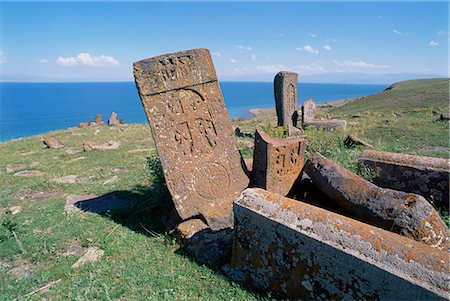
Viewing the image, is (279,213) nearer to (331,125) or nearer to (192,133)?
(192,133)

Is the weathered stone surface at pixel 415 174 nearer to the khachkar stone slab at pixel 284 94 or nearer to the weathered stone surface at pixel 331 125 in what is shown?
the khachkar stone slab at pixel 284 94

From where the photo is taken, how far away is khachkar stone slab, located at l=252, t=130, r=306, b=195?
4.73m

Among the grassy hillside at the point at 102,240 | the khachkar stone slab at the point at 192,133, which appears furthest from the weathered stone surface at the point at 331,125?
the khachkar stone slab at the point at 192,133

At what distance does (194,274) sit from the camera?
3662 millimetres

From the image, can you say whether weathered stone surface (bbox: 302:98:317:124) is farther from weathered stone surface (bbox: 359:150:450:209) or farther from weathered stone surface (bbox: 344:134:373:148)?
weathered stone surface (bbox: 359:150:450:209)

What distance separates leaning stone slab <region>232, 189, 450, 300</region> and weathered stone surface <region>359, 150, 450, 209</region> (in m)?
3.03

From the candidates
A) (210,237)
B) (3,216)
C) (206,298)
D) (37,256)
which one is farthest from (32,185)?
(206,298)

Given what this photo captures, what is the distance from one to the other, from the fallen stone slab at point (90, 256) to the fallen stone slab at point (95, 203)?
1.42 metres

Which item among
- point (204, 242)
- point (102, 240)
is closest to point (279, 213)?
point (204, 242)

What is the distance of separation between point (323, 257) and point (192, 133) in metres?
2.82

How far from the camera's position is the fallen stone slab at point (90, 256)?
13.1 feet

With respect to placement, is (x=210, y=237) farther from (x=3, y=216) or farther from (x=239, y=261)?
(x=3, y=216)

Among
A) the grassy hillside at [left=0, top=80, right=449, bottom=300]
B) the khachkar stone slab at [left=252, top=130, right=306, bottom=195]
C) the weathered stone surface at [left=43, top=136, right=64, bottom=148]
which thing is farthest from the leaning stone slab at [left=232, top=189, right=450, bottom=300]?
the weathered stone surface at [left=43, top=136, right=64, bottom=148]

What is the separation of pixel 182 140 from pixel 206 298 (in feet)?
7.71
